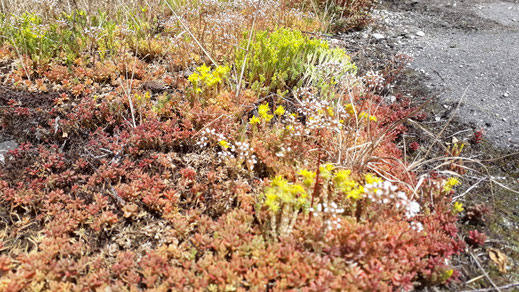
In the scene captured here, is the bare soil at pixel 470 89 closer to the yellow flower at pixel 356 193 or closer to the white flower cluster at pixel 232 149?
the yellow flower at pixel 356 193

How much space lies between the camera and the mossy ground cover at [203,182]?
258cm

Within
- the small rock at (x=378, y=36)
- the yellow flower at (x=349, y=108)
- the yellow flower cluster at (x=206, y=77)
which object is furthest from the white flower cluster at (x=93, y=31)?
the small rock at (x=378, y=36)

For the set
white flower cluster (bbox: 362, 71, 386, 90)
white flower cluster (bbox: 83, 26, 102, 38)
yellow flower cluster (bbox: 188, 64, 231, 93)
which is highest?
white flower cluster (bbox: 83, 26, 102, 38)

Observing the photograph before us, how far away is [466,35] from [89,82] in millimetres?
6754

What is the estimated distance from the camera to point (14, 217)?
121 inches

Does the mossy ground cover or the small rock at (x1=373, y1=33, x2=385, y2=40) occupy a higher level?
the small rock at (x1=373, y1=33, x2=385, y2=40)

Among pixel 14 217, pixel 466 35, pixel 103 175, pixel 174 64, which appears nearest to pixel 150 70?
pixel 174 64

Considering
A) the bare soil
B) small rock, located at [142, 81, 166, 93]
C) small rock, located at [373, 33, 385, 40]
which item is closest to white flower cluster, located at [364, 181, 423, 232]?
the bare soil

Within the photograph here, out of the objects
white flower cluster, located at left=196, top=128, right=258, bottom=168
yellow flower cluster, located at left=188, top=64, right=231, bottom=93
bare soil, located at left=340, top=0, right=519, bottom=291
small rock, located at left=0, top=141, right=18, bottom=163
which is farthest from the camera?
yellow flower cluster, located at left=188, top=64, right=231, bottom=93

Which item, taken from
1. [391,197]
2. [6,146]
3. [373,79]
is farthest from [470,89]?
[6,146]

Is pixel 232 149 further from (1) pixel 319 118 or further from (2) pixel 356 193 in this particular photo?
(2) pixel 356 193

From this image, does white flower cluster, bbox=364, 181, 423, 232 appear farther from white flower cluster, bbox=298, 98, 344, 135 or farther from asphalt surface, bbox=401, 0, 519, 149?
asphalt surface, bbox=401, 0, 519, 149

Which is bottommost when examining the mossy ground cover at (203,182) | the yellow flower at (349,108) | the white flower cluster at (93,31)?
the mossy ground cover at (203,182)

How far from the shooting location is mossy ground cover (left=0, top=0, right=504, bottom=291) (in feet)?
8.45
